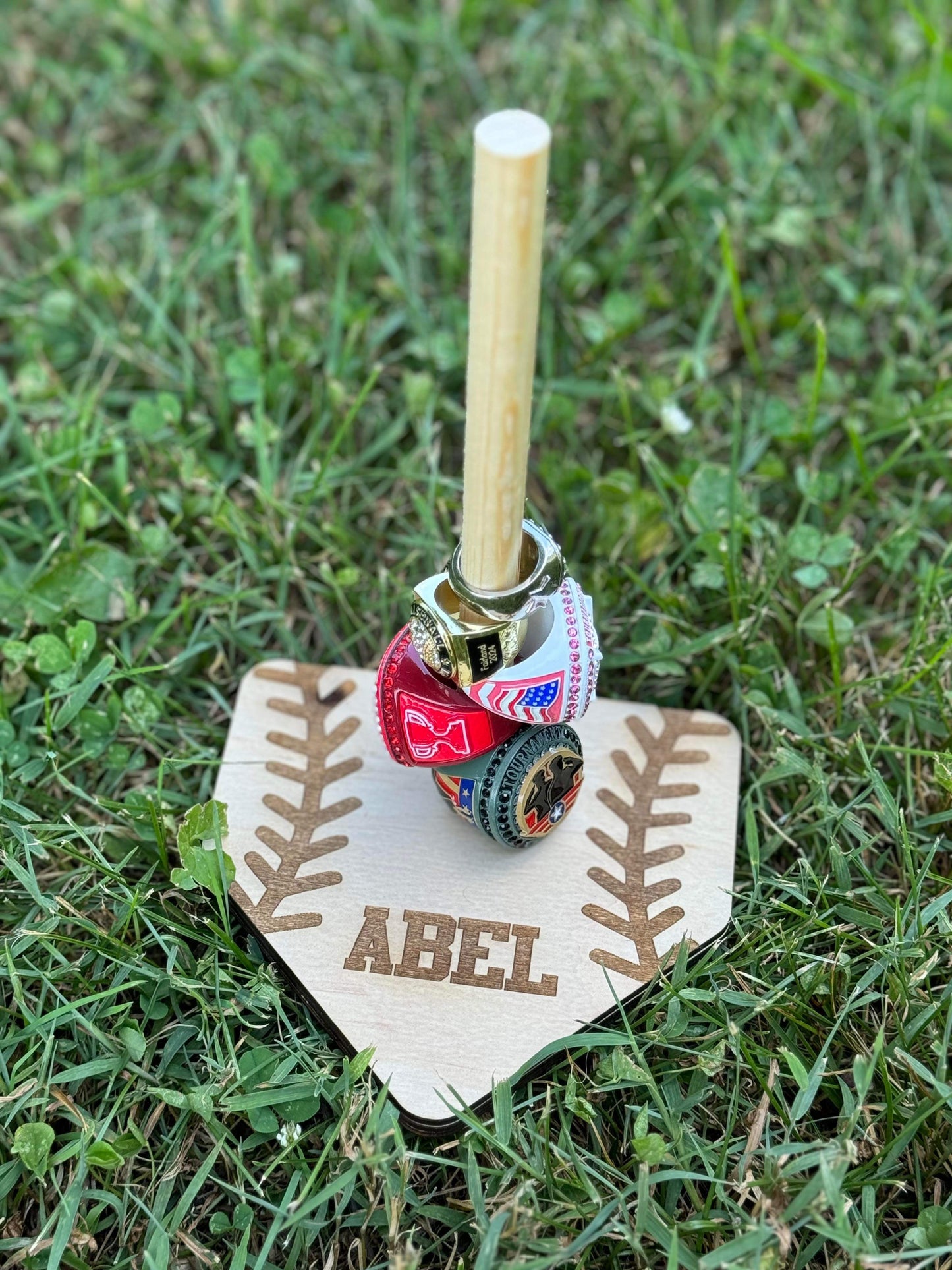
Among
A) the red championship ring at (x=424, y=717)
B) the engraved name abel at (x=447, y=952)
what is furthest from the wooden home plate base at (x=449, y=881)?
the red championship ring at (x=424, y=717)

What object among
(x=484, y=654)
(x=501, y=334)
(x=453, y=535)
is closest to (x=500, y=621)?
(x=484, y=654)

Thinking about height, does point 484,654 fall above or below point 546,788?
above

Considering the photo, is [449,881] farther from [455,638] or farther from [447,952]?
[455,638]

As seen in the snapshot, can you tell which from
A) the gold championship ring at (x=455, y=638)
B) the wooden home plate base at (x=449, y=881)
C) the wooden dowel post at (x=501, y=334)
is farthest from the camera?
the wooden home plate base at (x=449, y=881)

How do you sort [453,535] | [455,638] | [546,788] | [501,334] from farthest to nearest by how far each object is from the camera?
[453,535] < [546,788] < [455,638] < [501,334]

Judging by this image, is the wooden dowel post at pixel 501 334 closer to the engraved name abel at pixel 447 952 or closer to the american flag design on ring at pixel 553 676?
the american flag design on ring at pixel 553 676

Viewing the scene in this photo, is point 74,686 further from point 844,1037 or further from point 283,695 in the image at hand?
point 844,1037

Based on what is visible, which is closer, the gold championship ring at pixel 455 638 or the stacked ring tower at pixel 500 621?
the stacked ring tower at pixel 500 621

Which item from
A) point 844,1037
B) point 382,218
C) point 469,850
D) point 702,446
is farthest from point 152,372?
point 844,1037

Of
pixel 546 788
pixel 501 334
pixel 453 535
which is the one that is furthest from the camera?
pixel 453 535
